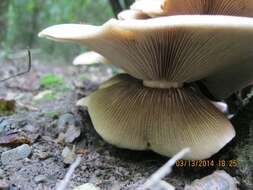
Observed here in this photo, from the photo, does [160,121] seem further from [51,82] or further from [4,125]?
[51,82]

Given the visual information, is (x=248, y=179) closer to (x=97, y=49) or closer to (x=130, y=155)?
(x=130, y=155)

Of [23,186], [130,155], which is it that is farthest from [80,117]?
[23,186]

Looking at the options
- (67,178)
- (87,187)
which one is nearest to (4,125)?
(87,187)

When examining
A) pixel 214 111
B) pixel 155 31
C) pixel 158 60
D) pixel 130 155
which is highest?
pixel 155 31

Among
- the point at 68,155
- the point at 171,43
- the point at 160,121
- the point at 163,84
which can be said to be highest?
the point at 171,43

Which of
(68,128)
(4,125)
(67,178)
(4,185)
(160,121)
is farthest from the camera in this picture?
(68,128)

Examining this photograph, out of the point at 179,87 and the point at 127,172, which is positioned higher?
the point at 179,87

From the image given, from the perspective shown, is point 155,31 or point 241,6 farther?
point 241,6

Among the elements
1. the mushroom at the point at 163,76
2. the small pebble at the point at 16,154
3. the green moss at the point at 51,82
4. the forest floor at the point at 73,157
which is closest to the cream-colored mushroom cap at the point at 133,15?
the mushroom at the point at 163,76
